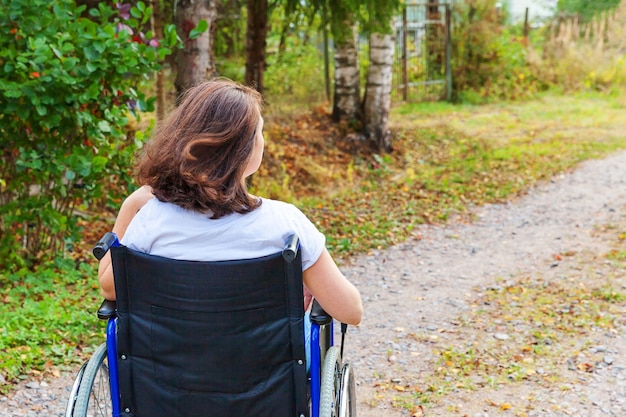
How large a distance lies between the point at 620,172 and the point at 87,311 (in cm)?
718

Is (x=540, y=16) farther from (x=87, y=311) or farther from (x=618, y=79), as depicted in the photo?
(x=87, y=311)

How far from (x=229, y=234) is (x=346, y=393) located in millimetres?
668

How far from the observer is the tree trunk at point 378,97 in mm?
10000

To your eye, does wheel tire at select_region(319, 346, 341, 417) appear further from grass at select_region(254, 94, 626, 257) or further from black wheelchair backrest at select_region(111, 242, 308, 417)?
grass at select_region(254, 94, 626, 257)

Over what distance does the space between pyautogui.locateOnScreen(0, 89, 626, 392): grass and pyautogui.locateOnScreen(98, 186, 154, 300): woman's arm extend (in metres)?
1.59

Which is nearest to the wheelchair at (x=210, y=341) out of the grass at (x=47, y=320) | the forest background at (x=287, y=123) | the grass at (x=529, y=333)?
the forest background at (x=287, y=123)

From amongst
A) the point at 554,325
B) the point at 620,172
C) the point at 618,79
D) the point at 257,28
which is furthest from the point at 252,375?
the point at 618,79

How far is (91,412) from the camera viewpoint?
3551 millimetres

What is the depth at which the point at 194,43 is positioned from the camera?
20.2 ft

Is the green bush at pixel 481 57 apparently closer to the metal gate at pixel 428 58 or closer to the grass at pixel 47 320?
the metal gate at pixel 428 58

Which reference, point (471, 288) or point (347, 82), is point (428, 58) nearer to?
point (347, 82)

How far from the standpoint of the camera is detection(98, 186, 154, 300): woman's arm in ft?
7.63

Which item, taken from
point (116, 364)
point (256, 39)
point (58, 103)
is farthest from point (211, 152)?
point (256, 39)

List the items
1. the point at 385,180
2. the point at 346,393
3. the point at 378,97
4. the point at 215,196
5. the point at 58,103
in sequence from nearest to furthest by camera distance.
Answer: the point at 215,196 < the point at 346,393 < the point at 58,103 < the point at 385,180 < the point at 378,97
